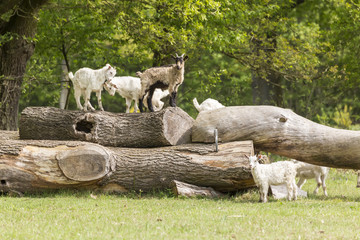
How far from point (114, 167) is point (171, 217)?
9.55 ft

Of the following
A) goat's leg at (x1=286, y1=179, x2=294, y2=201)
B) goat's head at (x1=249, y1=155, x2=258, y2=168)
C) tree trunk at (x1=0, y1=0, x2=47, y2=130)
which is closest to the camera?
goat's head at (x1=249, y1=155, x2=258, y2=168)

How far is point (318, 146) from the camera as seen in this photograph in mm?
10727

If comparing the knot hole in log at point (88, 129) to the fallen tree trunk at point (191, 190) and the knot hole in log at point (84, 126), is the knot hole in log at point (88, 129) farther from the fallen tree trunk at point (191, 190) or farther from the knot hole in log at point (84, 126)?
the fallen tree trunk at point (191, 190)

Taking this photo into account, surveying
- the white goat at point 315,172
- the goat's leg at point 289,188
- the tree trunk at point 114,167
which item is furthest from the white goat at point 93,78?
the white goat at point 315,172

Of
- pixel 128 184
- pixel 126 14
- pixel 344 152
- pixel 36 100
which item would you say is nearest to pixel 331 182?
pixel 344 152

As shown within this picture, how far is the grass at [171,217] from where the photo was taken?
6.87m

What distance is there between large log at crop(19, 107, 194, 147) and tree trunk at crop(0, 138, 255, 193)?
410 millimetres

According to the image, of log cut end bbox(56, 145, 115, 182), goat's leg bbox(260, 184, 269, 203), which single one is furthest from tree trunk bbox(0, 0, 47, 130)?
goat's leg bbox(260, 184, 269, 203)

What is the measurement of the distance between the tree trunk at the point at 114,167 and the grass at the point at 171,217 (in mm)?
301

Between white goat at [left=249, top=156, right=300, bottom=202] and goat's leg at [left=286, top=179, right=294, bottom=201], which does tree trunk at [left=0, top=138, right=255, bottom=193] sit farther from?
goat's leg at [left=286, top=179, right=294, bottom=201]

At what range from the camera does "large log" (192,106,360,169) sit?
35.0 feet

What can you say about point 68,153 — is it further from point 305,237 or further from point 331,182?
point 331,182

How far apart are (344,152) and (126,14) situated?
25.9 feet

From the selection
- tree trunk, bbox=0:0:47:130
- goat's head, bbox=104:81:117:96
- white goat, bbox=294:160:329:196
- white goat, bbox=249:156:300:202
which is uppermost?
tree trunk, bbox=0:0:47:130
